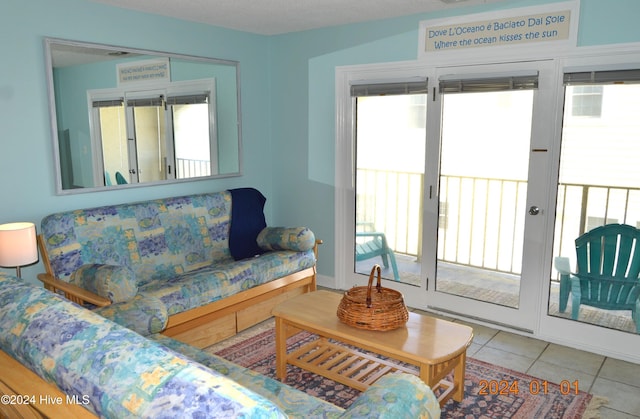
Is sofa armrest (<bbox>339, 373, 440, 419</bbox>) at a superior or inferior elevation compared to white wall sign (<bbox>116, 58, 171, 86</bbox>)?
inferior

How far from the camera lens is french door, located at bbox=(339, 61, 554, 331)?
137 inches

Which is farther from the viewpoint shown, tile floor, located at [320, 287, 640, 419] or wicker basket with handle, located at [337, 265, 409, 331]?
tile floor, located at [320, 287, 640, 419]

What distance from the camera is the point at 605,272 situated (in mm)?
3352

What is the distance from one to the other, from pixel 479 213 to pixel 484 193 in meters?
0.18

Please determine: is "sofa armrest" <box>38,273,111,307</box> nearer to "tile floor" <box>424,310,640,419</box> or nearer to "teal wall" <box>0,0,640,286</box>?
"teal wall" <box>0,0,640,286</box>

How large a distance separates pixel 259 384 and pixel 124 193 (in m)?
2.17

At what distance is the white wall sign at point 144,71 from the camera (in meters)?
3.58

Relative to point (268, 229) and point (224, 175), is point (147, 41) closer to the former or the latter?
point (224, 175)

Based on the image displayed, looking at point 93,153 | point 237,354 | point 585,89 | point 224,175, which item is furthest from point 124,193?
point 585,89

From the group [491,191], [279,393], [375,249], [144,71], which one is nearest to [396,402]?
[279,393]

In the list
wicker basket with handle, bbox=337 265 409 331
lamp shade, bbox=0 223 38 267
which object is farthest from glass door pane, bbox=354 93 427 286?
lamp shade, bbox=0 223 38 267

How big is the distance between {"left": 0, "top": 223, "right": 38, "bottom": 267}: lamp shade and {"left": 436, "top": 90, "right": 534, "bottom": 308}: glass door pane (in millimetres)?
2870

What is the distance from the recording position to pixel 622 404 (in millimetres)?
2705

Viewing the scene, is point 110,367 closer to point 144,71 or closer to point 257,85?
point 144,71
